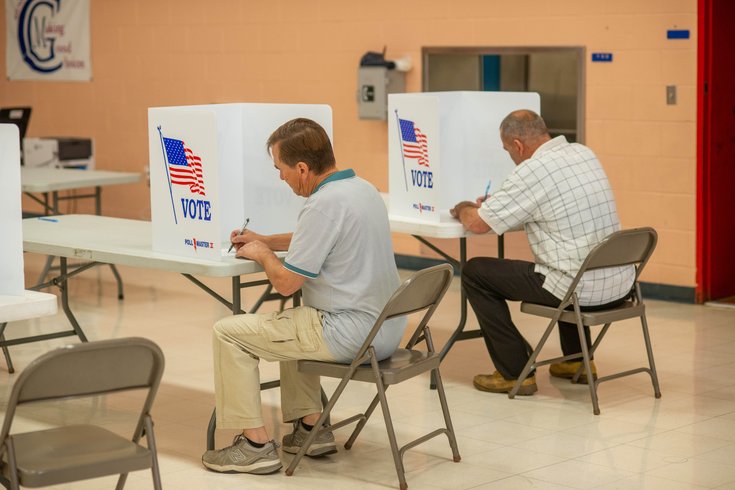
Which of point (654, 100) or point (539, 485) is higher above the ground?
point (654, 100)

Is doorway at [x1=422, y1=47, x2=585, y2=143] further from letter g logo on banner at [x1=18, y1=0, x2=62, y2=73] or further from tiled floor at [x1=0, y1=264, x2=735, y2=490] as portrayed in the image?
letter g logo on banner at [x1=18, y1=0, x2=62, y2=73]

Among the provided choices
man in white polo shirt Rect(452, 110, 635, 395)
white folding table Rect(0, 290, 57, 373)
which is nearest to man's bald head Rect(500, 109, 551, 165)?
man in white polo shirt Rect(452, 110, 635, 395)

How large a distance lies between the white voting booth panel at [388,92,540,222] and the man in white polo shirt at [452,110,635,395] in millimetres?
300

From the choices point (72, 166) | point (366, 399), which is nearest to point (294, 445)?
point (366, 399)

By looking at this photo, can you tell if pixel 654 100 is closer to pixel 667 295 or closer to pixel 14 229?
pixel 667 295

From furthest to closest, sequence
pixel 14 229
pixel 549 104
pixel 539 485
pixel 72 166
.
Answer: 1. pixel 72 166
2. pixel 549 104
3. pixel 539 485
4. pixel 14 229

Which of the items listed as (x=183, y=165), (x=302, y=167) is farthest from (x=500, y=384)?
(x=183, y=165)

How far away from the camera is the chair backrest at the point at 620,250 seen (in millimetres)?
4094

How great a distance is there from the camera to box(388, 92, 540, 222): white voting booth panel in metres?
4.72

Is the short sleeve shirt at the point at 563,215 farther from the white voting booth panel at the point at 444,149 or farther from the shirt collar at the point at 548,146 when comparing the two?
the white voting booth panel at the point at 444,149

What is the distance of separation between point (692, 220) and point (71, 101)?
17.4 feet

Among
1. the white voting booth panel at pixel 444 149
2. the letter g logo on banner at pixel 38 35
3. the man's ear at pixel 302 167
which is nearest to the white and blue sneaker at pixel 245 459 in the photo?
the man's ear at pixel 302 167

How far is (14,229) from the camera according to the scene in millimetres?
3201

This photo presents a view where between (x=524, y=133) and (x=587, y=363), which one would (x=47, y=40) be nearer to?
(x=524, y=133)
